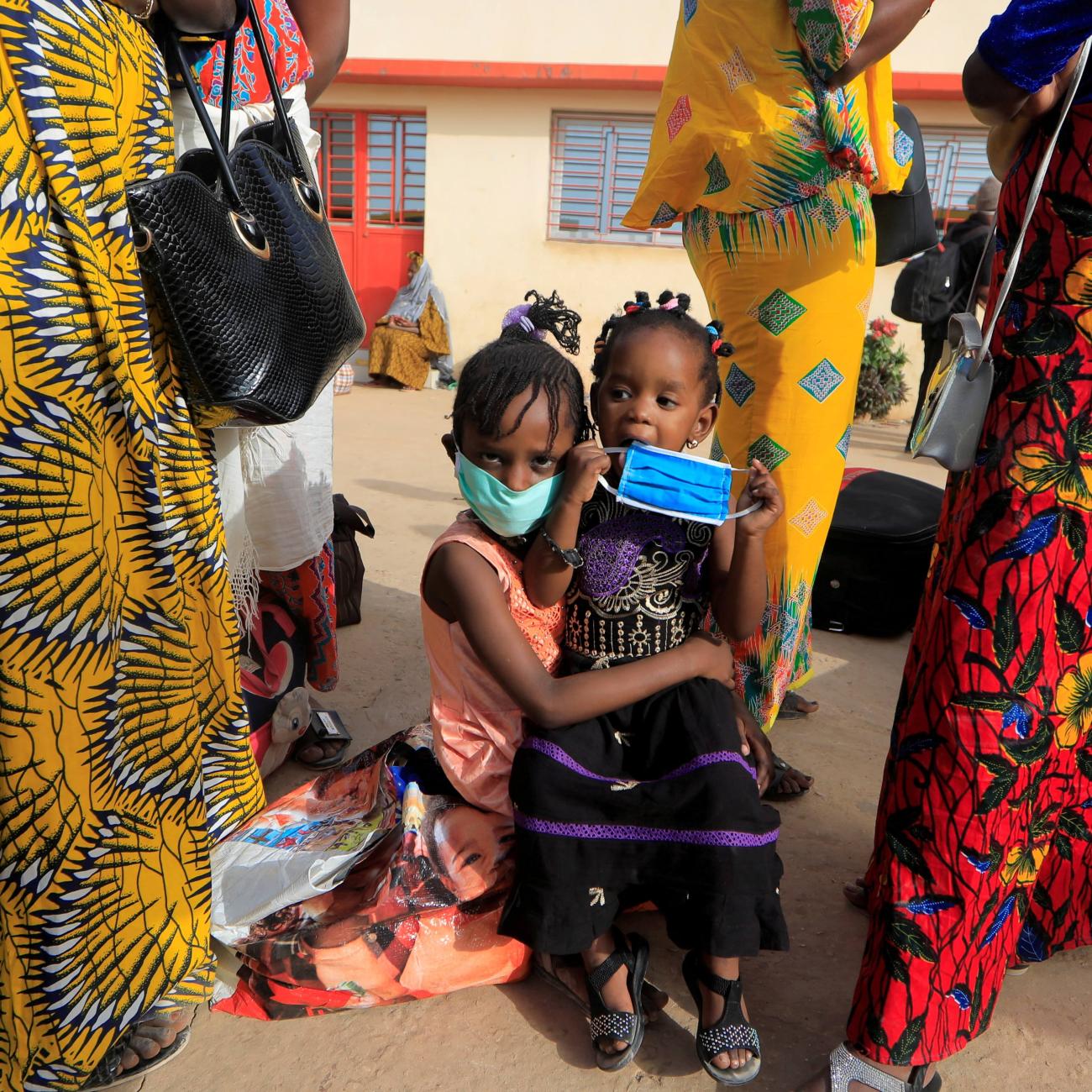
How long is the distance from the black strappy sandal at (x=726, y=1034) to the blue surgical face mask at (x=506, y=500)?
0.87m

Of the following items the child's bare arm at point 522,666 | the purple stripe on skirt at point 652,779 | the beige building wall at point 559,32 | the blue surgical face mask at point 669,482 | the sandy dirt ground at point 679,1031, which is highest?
the beige building wall at point 559,32

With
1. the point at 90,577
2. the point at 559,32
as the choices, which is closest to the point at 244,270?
the point at 90,577

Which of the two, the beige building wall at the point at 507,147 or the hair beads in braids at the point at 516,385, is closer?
the hair beads in braids at the point at 516,385

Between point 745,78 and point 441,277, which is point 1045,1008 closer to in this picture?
point 745,78

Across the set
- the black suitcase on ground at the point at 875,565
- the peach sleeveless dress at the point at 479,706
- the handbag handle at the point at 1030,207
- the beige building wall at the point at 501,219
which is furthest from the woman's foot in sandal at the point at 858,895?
the beige building wall at the point at 501,219

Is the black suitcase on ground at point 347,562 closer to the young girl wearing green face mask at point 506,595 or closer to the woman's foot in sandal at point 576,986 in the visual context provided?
the young girl wearing green face mask at point 506,595

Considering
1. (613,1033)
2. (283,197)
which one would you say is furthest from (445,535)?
(613,1033)

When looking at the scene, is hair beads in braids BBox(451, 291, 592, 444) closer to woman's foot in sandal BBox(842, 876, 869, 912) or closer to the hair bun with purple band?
the hair bun with purple band

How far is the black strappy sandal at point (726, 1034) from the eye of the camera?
1646mm

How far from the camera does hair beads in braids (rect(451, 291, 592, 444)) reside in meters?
1.82

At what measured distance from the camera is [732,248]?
7.75 feet

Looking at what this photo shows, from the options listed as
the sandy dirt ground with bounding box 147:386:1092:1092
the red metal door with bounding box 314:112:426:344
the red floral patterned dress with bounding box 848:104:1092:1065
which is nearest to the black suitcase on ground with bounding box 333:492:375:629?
the sandy dirt ground with bounding box 147:386:1092:1092

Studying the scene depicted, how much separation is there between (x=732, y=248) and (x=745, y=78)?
1.24ft

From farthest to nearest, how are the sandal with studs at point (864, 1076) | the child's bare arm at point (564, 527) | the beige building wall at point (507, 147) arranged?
the beige building wall at point (507, 147) < the child's bare arm at point (564, 527) < the sandal with studs at point (864, 1076)
